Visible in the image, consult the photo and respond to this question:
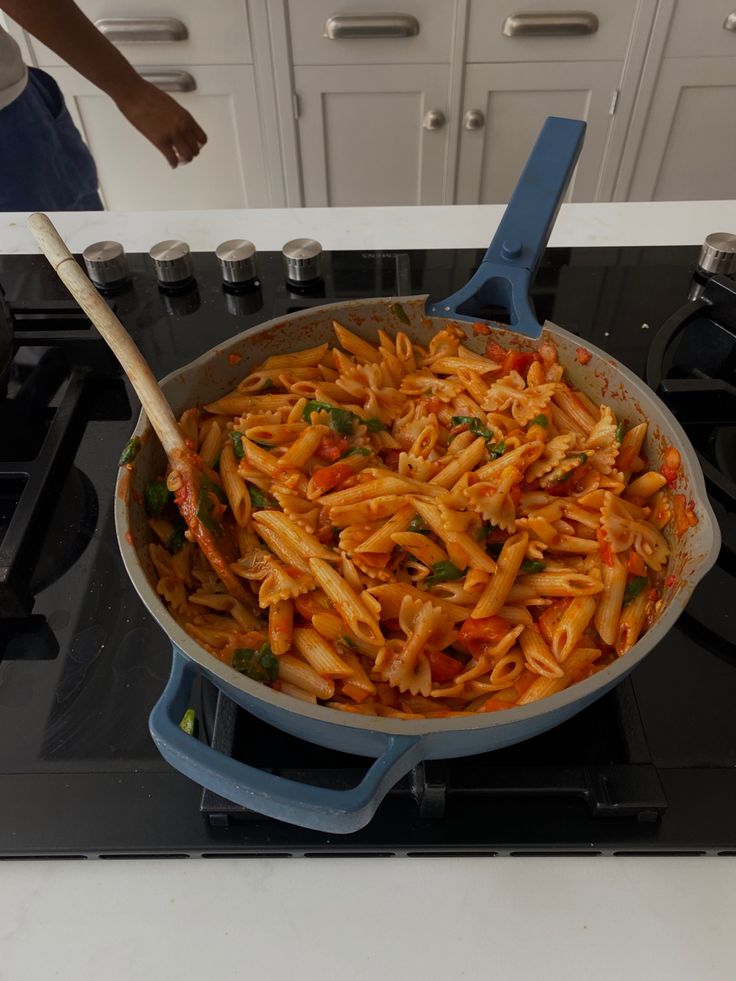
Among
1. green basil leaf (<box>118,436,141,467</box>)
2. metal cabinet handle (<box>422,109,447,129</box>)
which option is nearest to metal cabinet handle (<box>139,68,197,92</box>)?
metal cabinet handle (<box>422,109,447,129</box>)

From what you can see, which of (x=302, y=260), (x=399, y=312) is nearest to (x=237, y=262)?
(x=302, y=260)

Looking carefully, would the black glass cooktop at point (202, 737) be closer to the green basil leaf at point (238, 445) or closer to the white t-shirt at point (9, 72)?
the green basil leaf at point (238, 445)

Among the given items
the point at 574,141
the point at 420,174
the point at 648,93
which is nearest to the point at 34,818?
the point at 574,141

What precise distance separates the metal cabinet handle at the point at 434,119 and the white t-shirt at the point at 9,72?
3.48 feet

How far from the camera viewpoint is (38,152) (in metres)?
1.67

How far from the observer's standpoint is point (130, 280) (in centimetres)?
122

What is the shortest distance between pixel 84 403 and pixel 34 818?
56 cm

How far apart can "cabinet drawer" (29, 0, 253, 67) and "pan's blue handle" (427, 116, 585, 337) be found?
1.40 metres

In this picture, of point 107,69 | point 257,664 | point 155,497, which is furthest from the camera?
point 107,69

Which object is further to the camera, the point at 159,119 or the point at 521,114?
the point at 521,114

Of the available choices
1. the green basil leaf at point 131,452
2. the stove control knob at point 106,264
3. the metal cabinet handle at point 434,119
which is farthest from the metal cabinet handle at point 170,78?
the green basil leaf at point 131,452

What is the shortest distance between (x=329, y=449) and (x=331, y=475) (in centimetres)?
4

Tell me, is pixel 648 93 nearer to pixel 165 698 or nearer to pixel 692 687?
pixel 692 687

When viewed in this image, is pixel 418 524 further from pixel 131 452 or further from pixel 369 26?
pixel 369 26
